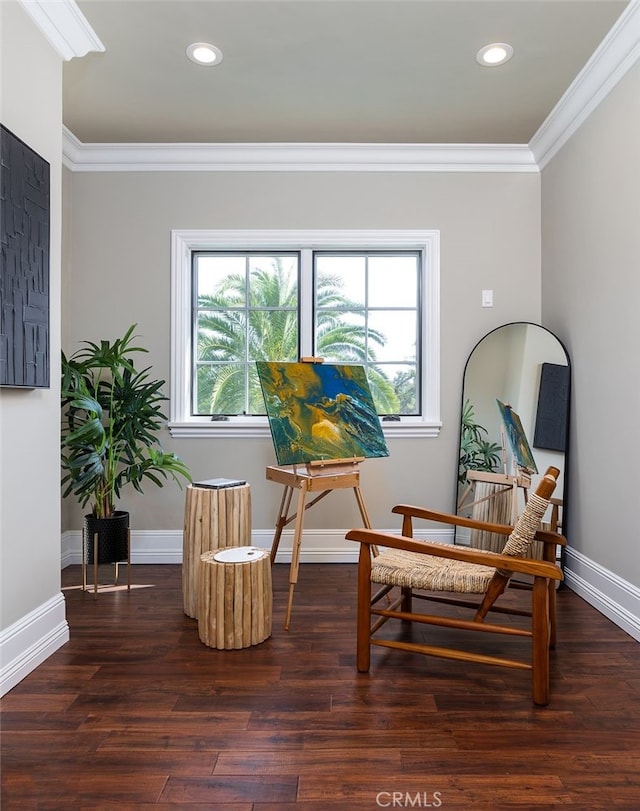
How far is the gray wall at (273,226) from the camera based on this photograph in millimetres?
3865

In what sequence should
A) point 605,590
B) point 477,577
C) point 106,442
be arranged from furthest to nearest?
point 106,442, point 605,590, point 477,577

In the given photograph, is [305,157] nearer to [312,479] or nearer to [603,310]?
[603,310]

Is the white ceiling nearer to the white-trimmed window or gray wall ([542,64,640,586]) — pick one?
gray wall ([542,64,640,586])

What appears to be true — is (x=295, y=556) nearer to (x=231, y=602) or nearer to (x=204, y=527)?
(x=231, y=602)

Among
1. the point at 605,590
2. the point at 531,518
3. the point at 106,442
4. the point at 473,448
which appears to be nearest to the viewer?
the point at 531,518

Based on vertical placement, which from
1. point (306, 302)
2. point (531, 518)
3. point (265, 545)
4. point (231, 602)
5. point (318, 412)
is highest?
point (306, 302)

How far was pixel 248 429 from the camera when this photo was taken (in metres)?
3.88

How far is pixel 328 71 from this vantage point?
2.92 m

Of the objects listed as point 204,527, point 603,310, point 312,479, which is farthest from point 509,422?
point 204,527

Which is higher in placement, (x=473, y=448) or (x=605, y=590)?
(x=473, y=448)

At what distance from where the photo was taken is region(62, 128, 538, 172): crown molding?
3.79 metres

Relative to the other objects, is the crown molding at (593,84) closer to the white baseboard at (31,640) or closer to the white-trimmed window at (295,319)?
the white-trimmed window at (295,319)

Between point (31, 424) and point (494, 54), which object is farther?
point (494, 54)

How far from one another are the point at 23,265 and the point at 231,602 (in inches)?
65.6
